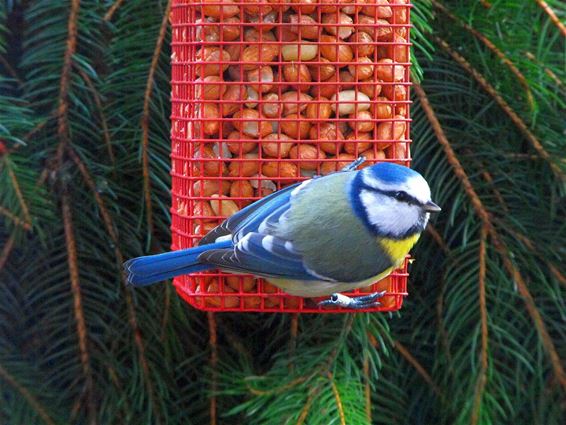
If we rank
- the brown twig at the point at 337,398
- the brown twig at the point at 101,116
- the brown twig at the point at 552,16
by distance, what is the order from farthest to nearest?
the brown twig at the point at 101,116 < the brown twig at the point at 552,16 < the brown twig at the point at 337,398

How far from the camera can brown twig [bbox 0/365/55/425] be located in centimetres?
187

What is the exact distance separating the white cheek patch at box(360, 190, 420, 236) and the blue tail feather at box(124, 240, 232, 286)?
0.26m

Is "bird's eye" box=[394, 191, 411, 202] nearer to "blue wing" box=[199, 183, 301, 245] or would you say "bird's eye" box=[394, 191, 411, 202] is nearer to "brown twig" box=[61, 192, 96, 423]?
"blue wing" box=[199, 183, 301, 245]

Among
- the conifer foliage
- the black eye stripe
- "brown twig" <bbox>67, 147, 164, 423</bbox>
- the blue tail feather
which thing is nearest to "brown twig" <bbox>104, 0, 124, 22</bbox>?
the conifer foliage

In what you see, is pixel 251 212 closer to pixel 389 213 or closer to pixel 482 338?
pixel 389 213

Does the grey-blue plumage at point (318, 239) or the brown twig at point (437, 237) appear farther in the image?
the brown twig at point (437, 237)

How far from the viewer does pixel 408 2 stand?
1804mm

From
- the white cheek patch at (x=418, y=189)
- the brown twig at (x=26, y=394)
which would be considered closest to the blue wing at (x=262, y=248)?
the white cheek patch at (x=418, y=189)

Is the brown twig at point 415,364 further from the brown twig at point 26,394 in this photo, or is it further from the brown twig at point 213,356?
the brown twig at point 26,394

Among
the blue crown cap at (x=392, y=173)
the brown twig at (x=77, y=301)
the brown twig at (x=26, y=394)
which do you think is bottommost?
the brown twig at (x=26, y=394)

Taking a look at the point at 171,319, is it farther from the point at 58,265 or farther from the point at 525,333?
the point at 525,333

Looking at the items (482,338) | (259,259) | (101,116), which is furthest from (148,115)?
(482,338)

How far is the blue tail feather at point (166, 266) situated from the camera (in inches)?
67.3

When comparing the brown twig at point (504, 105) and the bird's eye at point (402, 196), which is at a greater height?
the brown twig at point (504, 105)
